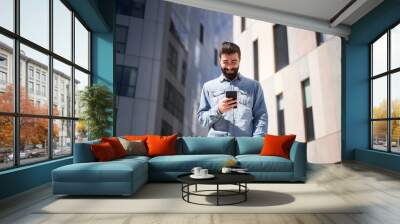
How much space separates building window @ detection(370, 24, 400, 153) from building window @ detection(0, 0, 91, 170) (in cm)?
634

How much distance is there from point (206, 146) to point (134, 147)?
1.16 meters

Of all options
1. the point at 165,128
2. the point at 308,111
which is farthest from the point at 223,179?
the point at 165,128

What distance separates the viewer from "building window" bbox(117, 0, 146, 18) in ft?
49.5

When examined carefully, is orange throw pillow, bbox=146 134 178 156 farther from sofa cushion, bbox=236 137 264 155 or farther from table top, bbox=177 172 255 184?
table top, bbox=177 172 255 184

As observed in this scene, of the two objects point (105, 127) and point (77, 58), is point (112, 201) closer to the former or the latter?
point (105, 127)

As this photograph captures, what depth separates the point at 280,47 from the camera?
1430 cm

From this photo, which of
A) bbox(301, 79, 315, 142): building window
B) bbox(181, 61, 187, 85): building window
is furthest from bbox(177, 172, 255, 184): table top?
bbox(181, 61, 187, 85): building window

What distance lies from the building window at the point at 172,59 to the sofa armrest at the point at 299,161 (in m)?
12.8

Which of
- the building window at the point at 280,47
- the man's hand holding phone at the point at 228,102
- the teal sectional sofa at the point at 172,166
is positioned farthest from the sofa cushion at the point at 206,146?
the building window at the point at 280,47

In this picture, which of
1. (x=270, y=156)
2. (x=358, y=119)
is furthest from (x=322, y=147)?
(x=270, y=156)

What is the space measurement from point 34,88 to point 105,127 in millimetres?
2261

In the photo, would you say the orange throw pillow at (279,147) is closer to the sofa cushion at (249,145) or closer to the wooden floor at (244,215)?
the sofa cushion at (249,145)

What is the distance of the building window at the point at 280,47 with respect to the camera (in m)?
13.9

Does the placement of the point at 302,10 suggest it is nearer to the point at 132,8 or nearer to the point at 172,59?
the point at 132,8
